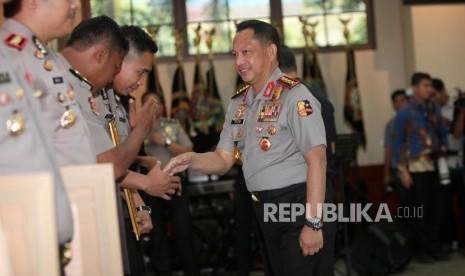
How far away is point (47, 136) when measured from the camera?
86.6 inches

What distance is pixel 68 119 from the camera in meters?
2.42

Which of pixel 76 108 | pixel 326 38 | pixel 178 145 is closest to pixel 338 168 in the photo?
pixel 178 145

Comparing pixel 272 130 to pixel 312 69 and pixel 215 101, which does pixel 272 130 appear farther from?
pixel 312 69

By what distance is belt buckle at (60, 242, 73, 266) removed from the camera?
224 centimetres

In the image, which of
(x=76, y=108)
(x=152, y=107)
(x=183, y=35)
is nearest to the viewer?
(x=76, y=108)

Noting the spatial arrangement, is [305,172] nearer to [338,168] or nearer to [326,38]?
[338,168]

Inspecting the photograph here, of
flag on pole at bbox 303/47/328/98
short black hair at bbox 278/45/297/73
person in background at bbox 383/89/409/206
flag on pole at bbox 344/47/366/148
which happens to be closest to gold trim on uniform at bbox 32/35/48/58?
short black hair at bbox 278/45/297/73

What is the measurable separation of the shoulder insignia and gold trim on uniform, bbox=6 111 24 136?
0.24 m

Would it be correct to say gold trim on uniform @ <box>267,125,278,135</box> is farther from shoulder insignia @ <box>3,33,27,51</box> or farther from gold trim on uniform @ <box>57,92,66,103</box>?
shoulder insignia @ <box>3,33,27,51</box>

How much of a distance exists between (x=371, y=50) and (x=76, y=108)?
6892 mm

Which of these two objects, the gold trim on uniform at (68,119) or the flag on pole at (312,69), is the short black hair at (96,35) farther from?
the flag on pole at (312,69)

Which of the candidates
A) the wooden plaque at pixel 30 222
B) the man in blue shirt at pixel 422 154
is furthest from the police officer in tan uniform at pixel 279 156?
the man in blue shirt at pixel 422 154

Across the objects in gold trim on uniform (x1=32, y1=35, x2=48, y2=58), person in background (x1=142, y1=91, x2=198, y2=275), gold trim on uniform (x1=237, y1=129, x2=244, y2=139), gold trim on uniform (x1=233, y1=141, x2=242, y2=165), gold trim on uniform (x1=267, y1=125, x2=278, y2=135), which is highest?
gold trim on uniform (x1=32, y1=35, x2=48, y2=58)

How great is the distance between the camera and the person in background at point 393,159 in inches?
297
